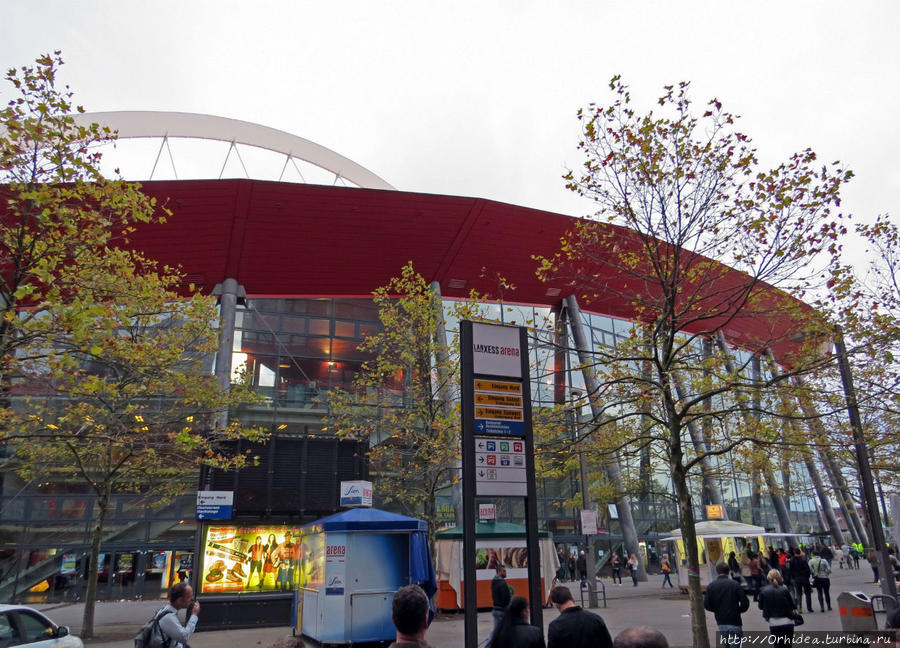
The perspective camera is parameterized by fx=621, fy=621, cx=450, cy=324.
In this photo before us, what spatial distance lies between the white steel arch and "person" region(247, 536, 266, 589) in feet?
76.1

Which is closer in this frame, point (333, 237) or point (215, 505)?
point (215, 505)

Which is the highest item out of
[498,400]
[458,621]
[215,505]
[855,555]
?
[498,400]

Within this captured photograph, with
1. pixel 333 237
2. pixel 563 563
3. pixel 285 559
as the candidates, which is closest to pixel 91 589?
pixel 285 559

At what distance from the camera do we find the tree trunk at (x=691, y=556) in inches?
400

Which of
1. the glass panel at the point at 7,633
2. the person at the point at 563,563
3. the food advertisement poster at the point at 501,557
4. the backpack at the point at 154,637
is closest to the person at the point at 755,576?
the food advertisement poster at the point at 501,557

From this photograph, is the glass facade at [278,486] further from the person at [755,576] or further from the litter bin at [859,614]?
the litter bin at [859,614]

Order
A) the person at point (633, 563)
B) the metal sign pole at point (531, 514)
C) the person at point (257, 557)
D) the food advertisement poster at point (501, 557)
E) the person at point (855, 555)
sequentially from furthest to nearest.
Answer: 1. the person at point (855, 555)
2. the person at point (633, 563)
3. the food advertisement poster at point (501, 557)
4. the person at point (257, 557)
5. the metal sign pole at point (531, 514)

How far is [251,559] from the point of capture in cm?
1723

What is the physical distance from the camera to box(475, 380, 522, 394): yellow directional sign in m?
7.43

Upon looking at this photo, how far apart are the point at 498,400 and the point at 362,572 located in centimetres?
758

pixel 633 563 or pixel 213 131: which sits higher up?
pixel 213 131

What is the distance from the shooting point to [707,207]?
39.5ft

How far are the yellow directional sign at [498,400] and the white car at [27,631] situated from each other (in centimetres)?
655

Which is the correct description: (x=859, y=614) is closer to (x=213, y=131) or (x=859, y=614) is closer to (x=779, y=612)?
(x=779, y=612)
